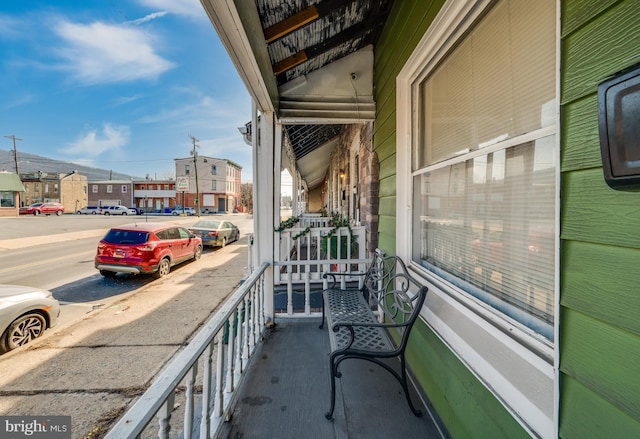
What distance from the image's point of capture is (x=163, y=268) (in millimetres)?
6656

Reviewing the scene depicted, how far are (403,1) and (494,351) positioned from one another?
2.25 metres

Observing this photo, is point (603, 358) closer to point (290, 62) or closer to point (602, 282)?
point (602, 282)

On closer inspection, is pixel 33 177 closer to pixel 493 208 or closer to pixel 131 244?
pixel 131 244

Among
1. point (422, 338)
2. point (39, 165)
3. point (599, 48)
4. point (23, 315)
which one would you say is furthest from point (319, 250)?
point (39, 165)

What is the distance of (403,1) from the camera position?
1.97 metres

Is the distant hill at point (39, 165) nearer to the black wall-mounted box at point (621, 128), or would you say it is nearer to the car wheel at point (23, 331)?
the car wheel at point (23, 331)

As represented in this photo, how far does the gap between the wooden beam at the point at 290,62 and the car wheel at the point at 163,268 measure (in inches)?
227

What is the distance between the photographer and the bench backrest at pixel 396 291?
154 centimetres

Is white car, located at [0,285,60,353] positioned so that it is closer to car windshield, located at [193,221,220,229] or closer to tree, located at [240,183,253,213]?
car windshield, located at [193,221,220,229]

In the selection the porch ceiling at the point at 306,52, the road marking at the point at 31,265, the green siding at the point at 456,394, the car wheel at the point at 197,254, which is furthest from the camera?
the car wheel at the point at 197,254

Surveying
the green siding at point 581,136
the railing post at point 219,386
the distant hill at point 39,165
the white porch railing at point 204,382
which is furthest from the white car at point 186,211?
the green siding at point 581,136

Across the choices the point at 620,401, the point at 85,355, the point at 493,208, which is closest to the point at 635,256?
the point at 620,401

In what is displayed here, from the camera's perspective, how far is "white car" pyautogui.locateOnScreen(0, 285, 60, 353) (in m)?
3.24

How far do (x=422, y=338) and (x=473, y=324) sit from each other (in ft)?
2.10
